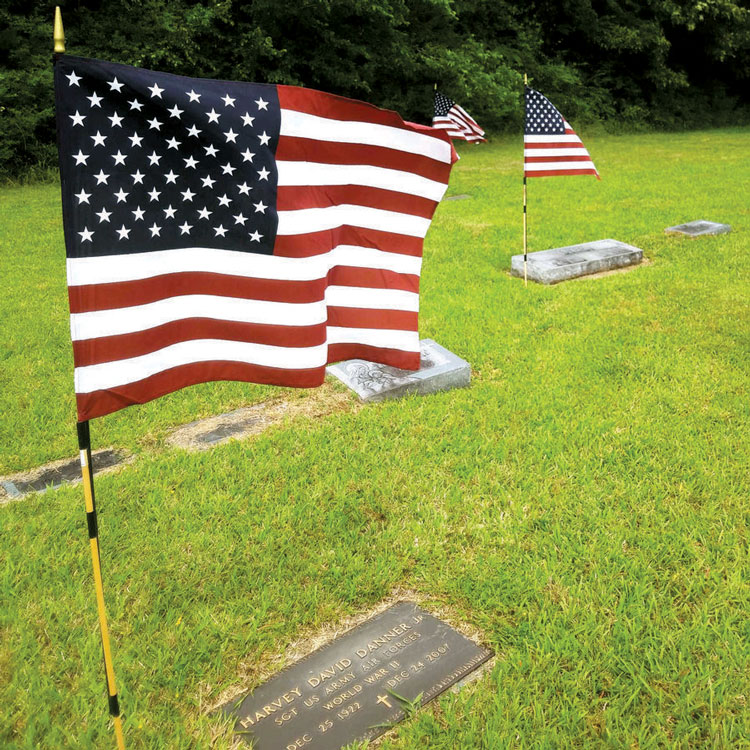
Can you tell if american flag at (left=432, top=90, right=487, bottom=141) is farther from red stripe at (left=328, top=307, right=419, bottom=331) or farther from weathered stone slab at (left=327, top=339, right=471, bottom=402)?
red stripe at (left=328, top=307, right=419, bottom=331)

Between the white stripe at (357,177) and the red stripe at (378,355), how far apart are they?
0.67 meters

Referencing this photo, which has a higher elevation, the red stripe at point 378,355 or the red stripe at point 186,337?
the red stripe at point 186,337

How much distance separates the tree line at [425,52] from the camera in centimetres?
1459

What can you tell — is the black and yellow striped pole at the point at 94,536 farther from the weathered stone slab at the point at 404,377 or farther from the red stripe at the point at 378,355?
the weathered stone slab at the point at 404,377

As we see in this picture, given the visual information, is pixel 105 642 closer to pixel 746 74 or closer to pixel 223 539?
pixel 223 539

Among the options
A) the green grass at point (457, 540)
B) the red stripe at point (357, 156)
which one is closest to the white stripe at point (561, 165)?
the green grass at point (457, 540)

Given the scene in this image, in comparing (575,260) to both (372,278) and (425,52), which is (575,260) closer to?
(372,278)

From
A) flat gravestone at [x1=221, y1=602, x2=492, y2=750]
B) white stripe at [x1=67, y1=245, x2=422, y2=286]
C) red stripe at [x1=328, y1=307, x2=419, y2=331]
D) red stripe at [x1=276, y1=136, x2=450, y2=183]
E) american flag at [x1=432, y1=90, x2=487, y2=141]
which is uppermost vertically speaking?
american flag at [x1=432, y1=90, x2=487, y2=141]

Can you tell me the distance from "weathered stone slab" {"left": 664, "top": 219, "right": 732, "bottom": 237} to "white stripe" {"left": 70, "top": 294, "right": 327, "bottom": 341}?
811cm

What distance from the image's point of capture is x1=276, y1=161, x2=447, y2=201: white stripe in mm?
2574

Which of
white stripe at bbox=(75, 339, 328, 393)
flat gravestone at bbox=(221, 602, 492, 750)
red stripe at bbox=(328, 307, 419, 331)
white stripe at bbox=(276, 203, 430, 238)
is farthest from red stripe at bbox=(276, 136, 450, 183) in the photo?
flat gravestone at bbox=(221, 602, 492, 750)

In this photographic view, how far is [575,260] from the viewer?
25.9 ft

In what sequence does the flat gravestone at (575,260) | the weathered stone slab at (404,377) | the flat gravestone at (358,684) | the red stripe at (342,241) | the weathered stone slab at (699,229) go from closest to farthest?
the flat gravestone at (358,684) → the red stripe at (342,241) → the weathered stone slab at (404,377) → the flat gravestone at (575,260) → the weathered stone slab at (699,229)

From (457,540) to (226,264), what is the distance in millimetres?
1876
